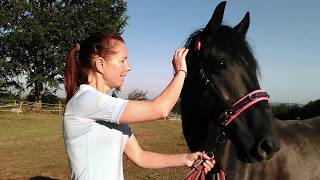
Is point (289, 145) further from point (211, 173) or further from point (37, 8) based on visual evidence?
point (37, 8)

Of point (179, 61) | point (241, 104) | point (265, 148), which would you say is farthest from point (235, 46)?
point (265, 148)

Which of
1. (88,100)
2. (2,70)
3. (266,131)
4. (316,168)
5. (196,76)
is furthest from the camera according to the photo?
(2,70)

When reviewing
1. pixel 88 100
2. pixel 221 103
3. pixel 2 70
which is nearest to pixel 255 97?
pixel 221 103

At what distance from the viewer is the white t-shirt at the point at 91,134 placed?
2.58 m

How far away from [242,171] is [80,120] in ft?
5.97

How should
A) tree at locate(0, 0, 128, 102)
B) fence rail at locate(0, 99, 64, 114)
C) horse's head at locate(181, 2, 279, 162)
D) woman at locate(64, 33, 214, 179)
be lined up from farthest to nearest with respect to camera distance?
tree at locate(0, 0, 128, 102)
fence rail at locate(0, 99, 64, 114)
horse's head at locate(181, 2, 279, 162)
woman at locate(64, 33, 214, 179)

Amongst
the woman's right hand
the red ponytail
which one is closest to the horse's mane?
the woman's right hand

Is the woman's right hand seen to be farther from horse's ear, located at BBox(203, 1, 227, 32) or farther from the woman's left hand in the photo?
the woman's left hand

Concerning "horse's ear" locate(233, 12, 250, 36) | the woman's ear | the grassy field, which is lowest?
the grassy field

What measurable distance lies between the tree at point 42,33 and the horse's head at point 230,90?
137ft

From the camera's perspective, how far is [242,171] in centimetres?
389

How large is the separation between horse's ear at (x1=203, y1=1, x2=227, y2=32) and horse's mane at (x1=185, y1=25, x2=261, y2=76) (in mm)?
50

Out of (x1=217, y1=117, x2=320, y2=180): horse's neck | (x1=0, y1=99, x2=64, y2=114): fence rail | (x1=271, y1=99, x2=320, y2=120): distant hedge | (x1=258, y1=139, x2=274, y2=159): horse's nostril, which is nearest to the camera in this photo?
(x1=258, y1=139, x2=274, y2=159): horse's nostril

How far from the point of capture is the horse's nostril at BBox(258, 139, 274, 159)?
2863 mm
